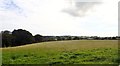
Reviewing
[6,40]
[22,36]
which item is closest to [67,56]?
[6,40]

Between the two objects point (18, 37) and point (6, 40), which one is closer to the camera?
point (6, 40)

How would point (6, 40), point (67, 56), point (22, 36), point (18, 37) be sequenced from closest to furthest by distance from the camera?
point (67, 56) → point (6, 40) → point (18, 37) → point (22, 36)

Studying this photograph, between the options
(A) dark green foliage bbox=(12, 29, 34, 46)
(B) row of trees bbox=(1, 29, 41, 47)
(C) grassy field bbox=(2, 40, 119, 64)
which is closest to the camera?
(C) grassy field bbox=(2, 40, 119, 64)

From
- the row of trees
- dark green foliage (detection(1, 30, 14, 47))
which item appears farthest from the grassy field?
the row of trees

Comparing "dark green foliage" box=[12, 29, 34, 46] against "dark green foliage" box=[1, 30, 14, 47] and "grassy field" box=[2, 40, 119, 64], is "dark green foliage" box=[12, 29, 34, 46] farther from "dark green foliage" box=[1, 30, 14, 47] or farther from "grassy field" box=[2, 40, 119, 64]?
"grassy field" box=[2, 40, 119, 64]

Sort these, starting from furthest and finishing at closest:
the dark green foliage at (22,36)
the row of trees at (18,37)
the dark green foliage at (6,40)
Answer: the dark green foliage at (22,36) < the row of trees at (18,37) < the dark green foliage at (6,40)

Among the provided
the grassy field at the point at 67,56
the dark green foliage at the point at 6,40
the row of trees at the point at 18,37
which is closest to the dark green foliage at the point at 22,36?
the row of trees at the point at 18,37

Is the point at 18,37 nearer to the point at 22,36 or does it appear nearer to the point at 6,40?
the point at 22,36

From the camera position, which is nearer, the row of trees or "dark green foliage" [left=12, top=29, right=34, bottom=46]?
the row of trees

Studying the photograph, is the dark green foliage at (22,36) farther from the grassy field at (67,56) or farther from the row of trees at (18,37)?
the grassy field at (67,56)

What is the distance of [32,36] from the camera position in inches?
2424

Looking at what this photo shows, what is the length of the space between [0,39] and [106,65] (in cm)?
3945

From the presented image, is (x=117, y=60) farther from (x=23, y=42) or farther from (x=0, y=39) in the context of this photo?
(x=23, y=42)

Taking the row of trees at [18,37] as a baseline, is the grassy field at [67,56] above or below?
below
